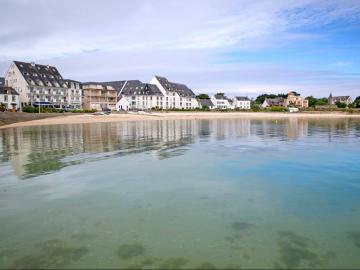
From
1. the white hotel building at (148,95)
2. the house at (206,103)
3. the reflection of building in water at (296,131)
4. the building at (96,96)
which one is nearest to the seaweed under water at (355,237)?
the reflection of building in water at (296,131)

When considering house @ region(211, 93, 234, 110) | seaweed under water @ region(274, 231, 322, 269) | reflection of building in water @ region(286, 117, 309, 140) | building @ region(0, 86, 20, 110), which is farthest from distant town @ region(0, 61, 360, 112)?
seaweed under water @ region(274, 231, 322, 269)

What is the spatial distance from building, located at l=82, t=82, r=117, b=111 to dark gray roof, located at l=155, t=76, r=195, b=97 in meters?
26.3

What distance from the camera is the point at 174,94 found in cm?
15862

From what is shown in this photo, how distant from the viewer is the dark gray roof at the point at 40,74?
362 ft

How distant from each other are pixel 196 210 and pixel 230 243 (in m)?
2.74

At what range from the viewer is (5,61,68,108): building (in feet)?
359

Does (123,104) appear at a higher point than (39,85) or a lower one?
lower

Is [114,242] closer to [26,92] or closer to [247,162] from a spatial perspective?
[247,162]

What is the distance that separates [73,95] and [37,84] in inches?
681

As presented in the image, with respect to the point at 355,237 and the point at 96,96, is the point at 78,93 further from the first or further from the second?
the point at 355,237

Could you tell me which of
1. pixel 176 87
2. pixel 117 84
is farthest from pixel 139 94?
pixel 176 87

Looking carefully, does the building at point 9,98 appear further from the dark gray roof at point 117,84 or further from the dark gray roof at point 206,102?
the dark gray roof at point 206,102

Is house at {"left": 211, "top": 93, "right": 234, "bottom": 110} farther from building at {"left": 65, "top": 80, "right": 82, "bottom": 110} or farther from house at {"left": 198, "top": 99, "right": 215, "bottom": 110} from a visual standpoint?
building at {"left": 65, "top": 80, "right": 82, "bottom": 110}

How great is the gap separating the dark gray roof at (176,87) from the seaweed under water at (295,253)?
147043mm
